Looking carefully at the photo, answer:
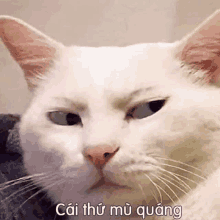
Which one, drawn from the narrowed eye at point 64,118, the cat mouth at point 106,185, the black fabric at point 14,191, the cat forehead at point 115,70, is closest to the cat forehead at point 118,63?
the cat forehead at point 115,70

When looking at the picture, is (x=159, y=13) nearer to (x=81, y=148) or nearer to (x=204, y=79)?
(x=204, y=79)

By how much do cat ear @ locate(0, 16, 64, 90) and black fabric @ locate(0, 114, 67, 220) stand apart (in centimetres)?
23

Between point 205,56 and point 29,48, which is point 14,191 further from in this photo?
point 205,56

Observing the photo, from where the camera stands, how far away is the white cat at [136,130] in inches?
19.5

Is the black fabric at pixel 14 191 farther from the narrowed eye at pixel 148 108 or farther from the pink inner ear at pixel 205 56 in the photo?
the pink inner ear at pixel 205 56

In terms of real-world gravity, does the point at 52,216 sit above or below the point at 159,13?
below

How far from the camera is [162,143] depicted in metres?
0.51

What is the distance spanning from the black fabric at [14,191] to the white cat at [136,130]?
0.09 m

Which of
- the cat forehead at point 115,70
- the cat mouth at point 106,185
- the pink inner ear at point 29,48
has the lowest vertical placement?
the cat mouth at point 106,185

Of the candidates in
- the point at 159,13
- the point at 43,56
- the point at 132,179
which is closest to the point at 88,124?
the point at 132,179

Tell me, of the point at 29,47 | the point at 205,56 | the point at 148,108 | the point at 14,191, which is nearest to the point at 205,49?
the point at 205,56

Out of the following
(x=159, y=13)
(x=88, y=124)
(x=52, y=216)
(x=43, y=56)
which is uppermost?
(x=159, y=13)

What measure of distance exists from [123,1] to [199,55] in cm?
64

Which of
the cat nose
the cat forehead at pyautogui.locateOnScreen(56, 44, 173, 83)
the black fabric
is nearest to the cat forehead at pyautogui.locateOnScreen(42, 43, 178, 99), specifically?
the cat forehead at pyautogui.locateOnScreen(56, 44, 173, 83)
